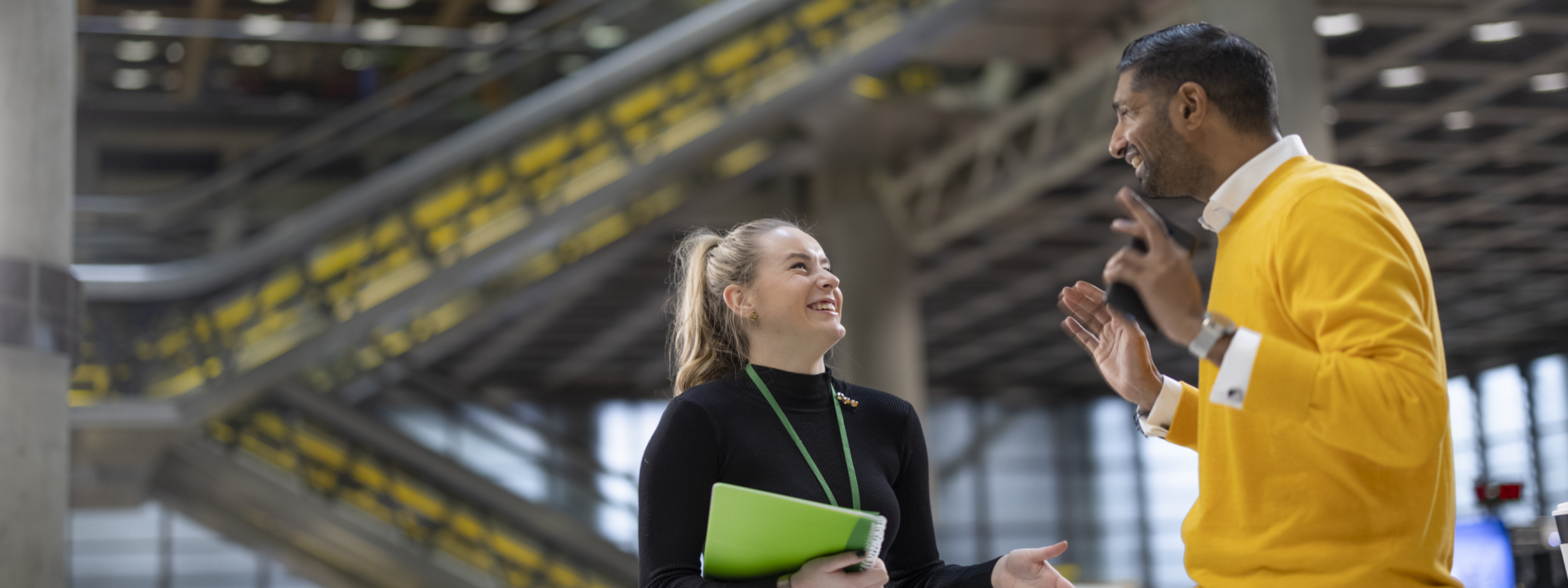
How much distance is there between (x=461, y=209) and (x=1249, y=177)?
466 inches

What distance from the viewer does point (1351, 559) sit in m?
2.12

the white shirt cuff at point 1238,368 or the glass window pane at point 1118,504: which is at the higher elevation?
the glass window pane at point 1118,504

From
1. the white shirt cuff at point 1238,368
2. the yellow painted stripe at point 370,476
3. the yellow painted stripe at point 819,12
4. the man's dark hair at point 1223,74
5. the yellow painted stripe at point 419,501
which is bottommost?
the white shirt cuff at point 1238,368

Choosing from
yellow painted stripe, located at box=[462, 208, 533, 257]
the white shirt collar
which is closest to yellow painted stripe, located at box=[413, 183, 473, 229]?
yellow painted stripe, located at box=[462, 208, 533, 257]

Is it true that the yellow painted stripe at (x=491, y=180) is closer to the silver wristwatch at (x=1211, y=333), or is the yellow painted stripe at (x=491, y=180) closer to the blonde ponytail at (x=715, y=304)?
the blonde ponytail at (x=715, y=304)

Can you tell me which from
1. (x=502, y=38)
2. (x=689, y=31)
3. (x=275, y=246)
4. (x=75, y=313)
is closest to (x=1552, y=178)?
(x=689, y=31)

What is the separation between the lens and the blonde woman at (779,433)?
9.28ft

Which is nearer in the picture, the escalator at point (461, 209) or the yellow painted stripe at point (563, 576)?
the escalator at point (461, 209)

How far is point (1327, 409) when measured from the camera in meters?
2.00

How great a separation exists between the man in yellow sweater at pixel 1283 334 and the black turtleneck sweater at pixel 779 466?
2.72 ft

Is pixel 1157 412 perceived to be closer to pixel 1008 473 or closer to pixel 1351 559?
pixel 1351 559

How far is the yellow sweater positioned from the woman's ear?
3.75 feet

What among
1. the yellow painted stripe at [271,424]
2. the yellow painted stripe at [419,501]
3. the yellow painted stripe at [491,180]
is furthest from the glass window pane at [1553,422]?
the yellow painted stripe at [271,424]

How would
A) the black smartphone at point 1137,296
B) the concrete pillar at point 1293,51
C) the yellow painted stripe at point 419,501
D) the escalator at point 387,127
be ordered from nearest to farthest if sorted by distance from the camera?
the black smartphone at point 1137,296 < the concrete pillar at point 1293,51 < the escalator at point 387,127 < the yellow painted stripe at point 419,501
